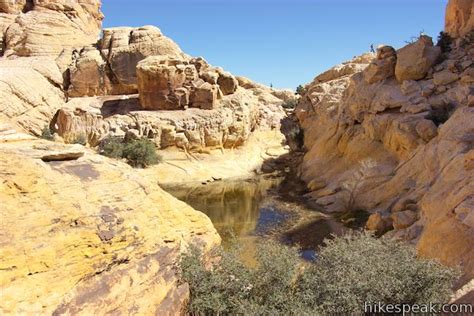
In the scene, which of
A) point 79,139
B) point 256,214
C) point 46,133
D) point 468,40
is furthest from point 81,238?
point 79,139

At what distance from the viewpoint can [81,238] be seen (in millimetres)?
5234

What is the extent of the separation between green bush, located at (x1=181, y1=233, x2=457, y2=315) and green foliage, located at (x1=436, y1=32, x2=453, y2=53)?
57.0 feet

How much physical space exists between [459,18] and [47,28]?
103ft

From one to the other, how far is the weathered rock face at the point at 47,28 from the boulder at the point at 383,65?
25907mm

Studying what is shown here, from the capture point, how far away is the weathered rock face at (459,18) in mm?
20078

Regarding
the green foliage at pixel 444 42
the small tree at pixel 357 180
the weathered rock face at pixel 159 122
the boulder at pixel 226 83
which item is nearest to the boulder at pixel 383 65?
the green foliage at pixel 444 42

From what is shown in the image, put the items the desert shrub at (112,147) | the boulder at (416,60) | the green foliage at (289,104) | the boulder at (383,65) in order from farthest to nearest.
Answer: the green foliage at (289,104), the desert shrub at (112,147), the boulder at (383,65), the boulder at (416,60)

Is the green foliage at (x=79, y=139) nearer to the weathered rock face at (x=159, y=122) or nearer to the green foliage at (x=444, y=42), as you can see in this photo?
the weathered rock face at (x=159, y=122)

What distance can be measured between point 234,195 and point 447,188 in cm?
1271

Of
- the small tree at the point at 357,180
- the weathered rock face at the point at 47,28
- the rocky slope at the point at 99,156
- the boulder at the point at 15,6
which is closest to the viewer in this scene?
the rocky slope at the point at 99,156

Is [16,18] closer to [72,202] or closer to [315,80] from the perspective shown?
[315,80]

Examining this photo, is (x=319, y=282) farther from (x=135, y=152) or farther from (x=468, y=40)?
(x=135, y=152)

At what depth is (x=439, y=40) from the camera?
69.1 feet

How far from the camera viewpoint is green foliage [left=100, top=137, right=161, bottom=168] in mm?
24703
